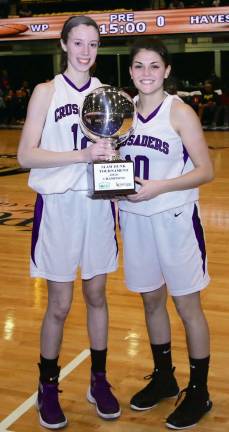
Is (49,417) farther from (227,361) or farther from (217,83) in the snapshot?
(217,83)

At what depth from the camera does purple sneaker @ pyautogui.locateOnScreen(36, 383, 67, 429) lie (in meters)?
2.56

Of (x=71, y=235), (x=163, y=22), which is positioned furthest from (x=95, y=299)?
(x=163, y=22)

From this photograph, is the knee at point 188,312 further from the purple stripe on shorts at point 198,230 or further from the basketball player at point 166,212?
the purple stripe on shorts at point 198,230

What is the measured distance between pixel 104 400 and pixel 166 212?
796 millimetres

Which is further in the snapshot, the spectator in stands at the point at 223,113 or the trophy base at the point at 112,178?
the spectator in stands at the point at 223,113

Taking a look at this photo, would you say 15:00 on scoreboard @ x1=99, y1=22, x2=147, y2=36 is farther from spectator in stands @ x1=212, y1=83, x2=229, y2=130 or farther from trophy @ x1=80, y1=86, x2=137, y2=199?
trophy @ x1=80, y1=86, x2=137, y2=199

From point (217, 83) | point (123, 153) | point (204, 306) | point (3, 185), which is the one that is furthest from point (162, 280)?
point (217, 83)

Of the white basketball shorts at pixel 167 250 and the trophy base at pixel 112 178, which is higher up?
the trophy base at pixel 112 178

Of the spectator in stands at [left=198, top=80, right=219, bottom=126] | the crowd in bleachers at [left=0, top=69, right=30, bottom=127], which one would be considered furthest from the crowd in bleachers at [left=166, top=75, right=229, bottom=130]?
the crowd in bleachers at [left=0, top=69, right=30, bottom=127]

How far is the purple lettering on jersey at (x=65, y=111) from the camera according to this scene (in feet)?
7.73

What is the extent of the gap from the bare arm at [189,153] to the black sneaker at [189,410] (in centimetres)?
79

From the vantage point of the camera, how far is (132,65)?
238 centimetres

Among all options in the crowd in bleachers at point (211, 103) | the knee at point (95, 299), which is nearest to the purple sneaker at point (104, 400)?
the knee at point (95, 299)

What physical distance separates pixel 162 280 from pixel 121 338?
0.95 metres
